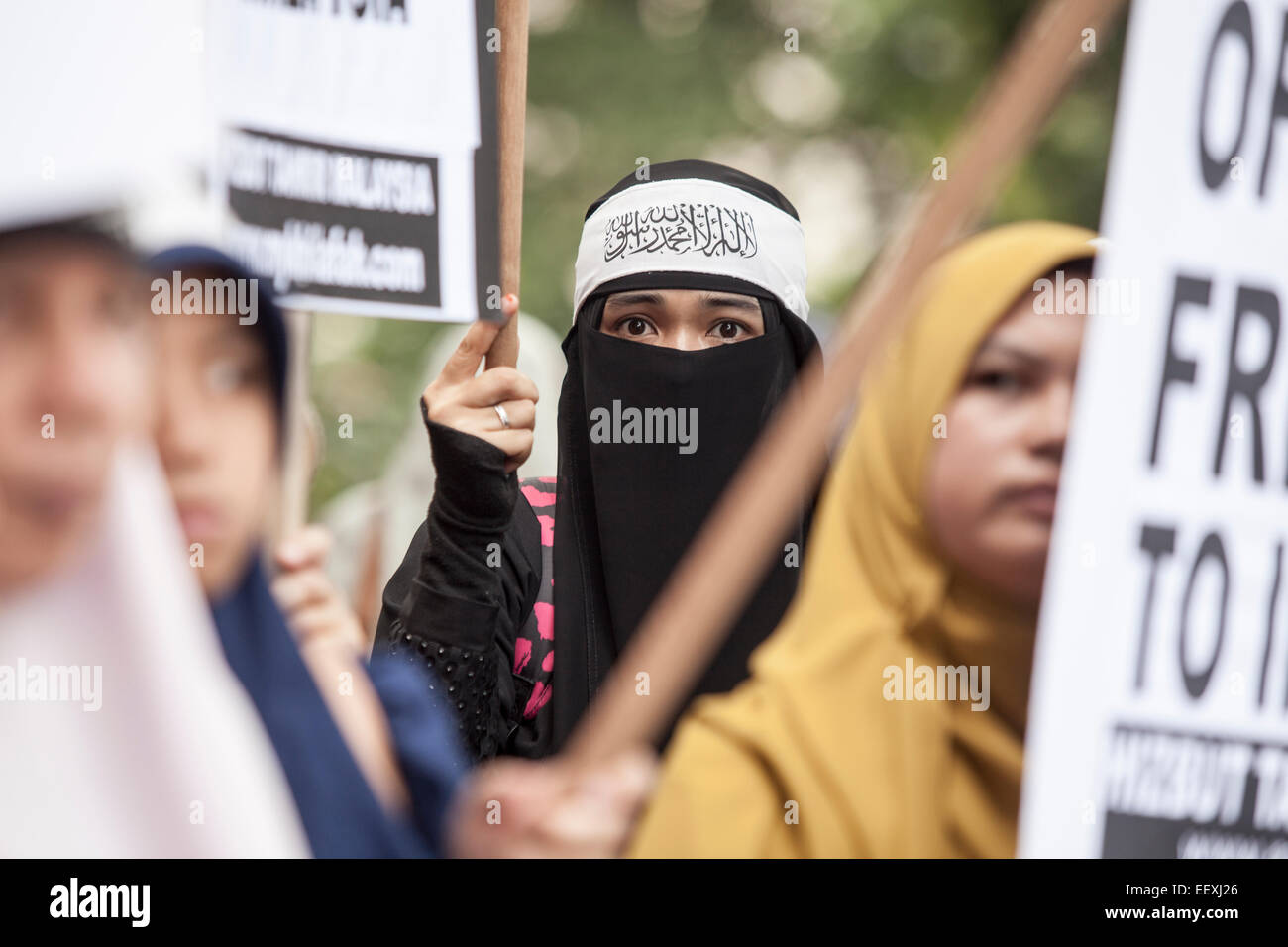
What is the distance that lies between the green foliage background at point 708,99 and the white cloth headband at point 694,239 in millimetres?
7200

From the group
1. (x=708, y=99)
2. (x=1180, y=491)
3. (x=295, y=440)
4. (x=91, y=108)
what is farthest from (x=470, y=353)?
(x=708, y=99)

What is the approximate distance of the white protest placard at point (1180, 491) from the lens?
1.50 metres

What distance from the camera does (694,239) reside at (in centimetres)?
254

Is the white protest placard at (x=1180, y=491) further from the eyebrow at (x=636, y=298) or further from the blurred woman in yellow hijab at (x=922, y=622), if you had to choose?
the eyebrow at (x=636, y=298)

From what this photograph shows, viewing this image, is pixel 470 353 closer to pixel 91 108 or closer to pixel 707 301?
pixel 707 301

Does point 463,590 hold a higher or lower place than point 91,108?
lower

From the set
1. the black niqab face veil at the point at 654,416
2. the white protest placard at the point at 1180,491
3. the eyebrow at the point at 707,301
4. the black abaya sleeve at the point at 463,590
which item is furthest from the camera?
the eyebrow at the point at 707,301

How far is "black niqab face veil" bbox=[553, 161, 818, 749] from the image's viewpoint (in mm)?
2367

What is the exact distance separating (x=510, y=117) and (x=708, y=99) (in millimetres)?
9539

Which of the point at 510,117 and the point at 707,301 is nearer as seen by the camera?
the point at 510,117

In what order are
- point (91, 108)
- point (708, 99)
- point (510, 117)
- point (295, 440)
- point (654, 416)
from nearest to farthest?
point (91, 108), point (295, 440), point (510, 117), point (654, 416), point (708, 99)

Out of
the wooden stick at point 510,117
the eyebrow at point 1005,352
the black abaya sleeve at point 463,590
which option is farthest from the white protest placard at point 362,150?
the eyebrow at point 1005,352

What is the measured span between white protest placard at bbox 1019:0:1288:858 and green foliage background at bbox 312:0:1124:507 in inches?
327
